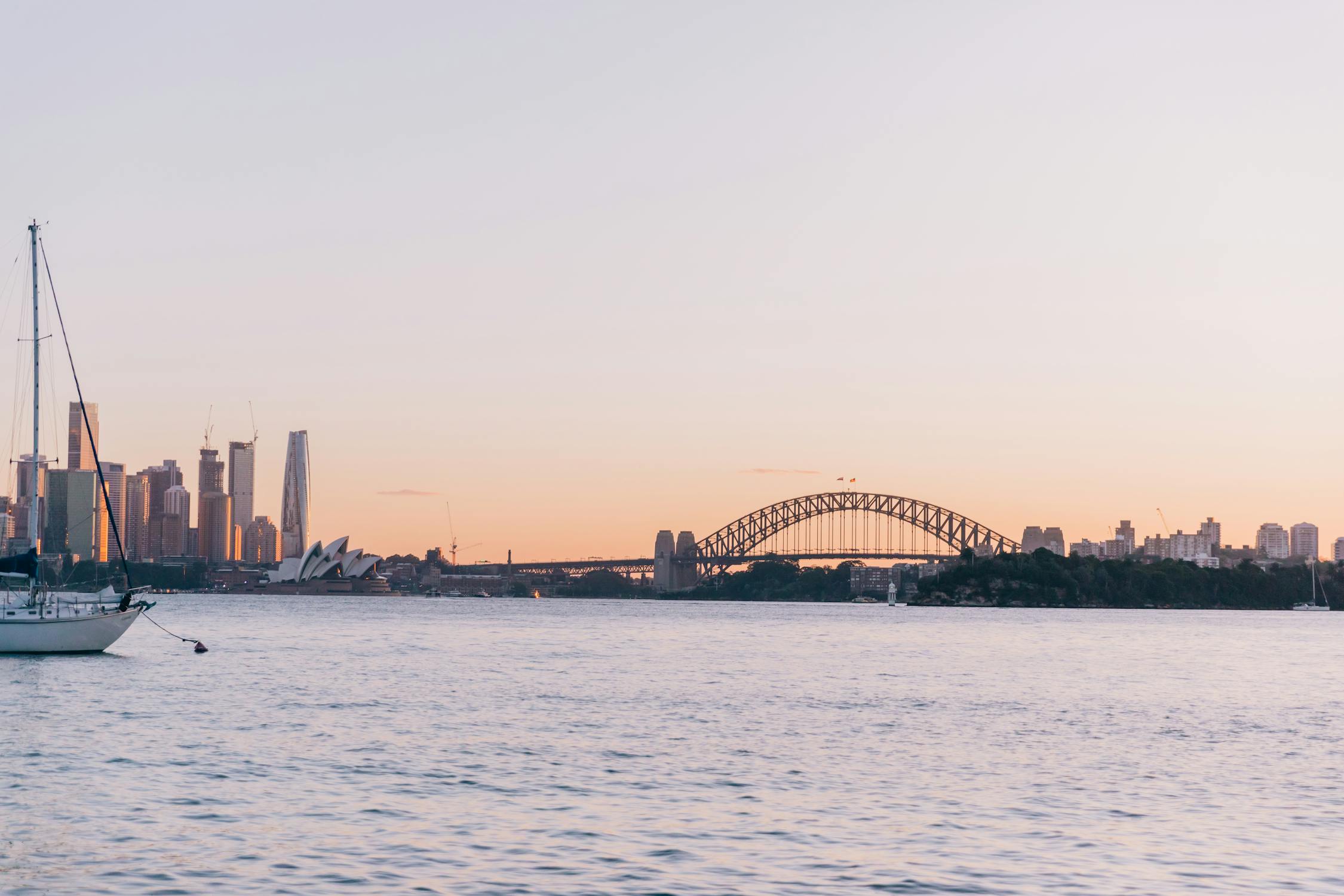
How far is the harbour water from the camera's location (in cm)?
1803

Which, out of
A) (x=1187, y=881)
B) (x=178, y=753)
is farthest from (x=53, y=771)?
(x=1187, y=881)

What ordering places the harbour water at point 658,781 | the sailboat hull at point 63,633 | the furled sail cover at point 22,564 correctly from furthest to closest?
the furled sail cover at point 22,564
the sailboat hull at point 63,633
the harbour water at point 658,781

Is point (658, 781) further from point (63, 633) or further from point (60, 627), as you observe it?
point (63, 633)

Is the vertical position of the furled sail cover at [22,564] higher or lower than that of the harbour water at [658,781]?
higher

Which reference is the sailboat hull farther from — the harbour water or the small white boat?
the harbour water

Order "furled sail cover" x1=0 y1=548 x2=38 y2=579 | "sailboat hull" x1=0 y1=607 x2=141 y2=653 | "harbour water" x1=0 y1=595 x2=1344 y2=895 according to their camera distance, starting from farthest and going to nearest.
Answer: "furled sail cover" x1=0 y1=548 x2=38 y2=579 < "sailboat hull" x1=0 y1=607 x2=141 y2=653 < "harbour water" x1=0 y1=595 x2=1344 y2=895

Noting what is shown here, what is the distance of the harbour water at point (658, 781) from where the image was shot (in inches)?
710

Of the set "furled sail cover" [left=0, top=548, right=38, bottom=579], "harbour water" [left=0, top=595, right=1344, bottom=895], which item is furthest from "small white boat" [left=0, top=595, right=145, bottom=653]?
"furled sail cover" [left=0, top=548, right=38, bottom=579]

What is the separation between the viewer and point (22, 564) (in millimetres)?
57844

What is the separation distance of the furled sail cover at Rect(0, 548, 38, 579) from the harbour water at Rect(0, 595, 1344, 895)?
148 inches

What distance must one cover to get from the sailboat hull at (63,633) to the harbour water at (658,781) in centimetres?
126

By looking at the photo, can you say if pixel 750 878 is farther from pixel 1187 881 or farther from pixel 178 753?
pixel 178 753

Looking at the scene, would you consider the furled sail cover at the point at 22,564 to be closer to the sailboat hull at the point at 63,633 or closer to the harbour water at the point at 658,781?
the sailboat hull at the point at 63,633

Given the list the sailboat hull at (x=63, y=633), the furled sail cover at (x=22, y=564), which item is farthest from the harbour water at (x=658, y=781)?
the furled sail cover at (x=22, y=564)
